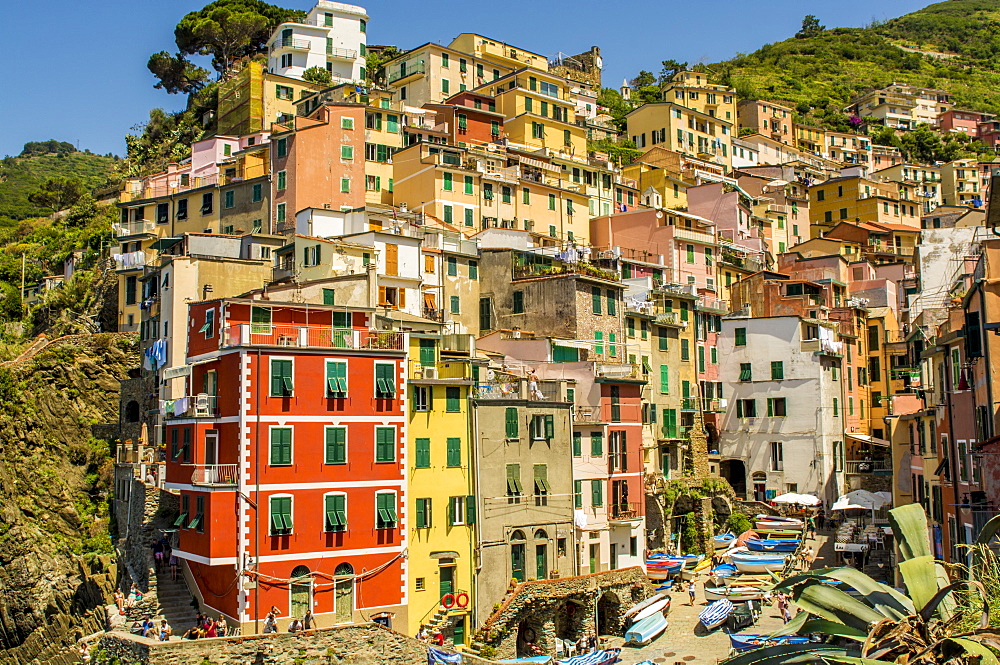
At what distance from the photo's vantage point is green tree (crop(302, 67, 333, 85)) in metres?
92.2

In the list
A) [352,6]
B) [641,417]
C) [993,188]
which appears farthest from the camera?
[352,6]

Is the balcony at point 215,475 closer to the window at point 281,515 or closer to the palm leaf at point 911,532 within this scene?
the window at point 281,515

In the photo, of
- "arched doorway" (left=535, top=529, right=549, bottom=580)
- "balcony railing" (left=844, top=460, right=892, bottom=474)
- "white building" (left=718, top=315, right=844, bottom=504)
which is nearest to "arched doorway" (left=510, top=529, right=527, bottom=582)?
"arched doorway" (left=535, top=529, right=549, bottom=580)

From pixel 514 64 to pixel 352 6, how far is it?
1630 centimetres

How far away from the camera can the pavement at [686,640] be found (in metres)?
44.3

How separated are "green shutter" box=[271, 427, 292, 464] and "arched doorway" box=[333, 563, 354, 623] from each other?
15.2ft

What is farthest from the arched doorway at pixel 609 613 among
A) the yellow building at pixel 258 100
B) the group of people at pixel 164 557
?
the yellow building at pixel 258 100

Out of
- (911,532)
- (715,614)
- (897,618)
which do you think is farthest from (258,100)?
(897,618)

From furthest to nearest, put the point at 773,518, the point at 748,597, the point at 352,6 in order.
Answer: the point at 352,6 < the point at 773,518 < the point at 748,597

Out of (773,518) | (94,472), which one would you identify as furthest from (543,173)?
(94,472)

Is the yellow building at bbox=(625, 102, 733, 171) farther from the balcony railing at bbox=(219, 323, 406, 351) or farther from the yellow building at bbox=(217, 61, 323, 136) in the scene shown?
the balcony railing at bbox=(219, 323, 406, 351)

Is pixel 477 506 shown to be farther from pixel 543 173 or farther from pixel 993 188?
pixel 543 173

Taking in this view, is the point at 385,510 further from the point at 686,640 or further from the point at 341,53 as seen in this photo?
the point at 341,53

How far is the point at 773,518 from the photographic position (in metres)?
61.7
